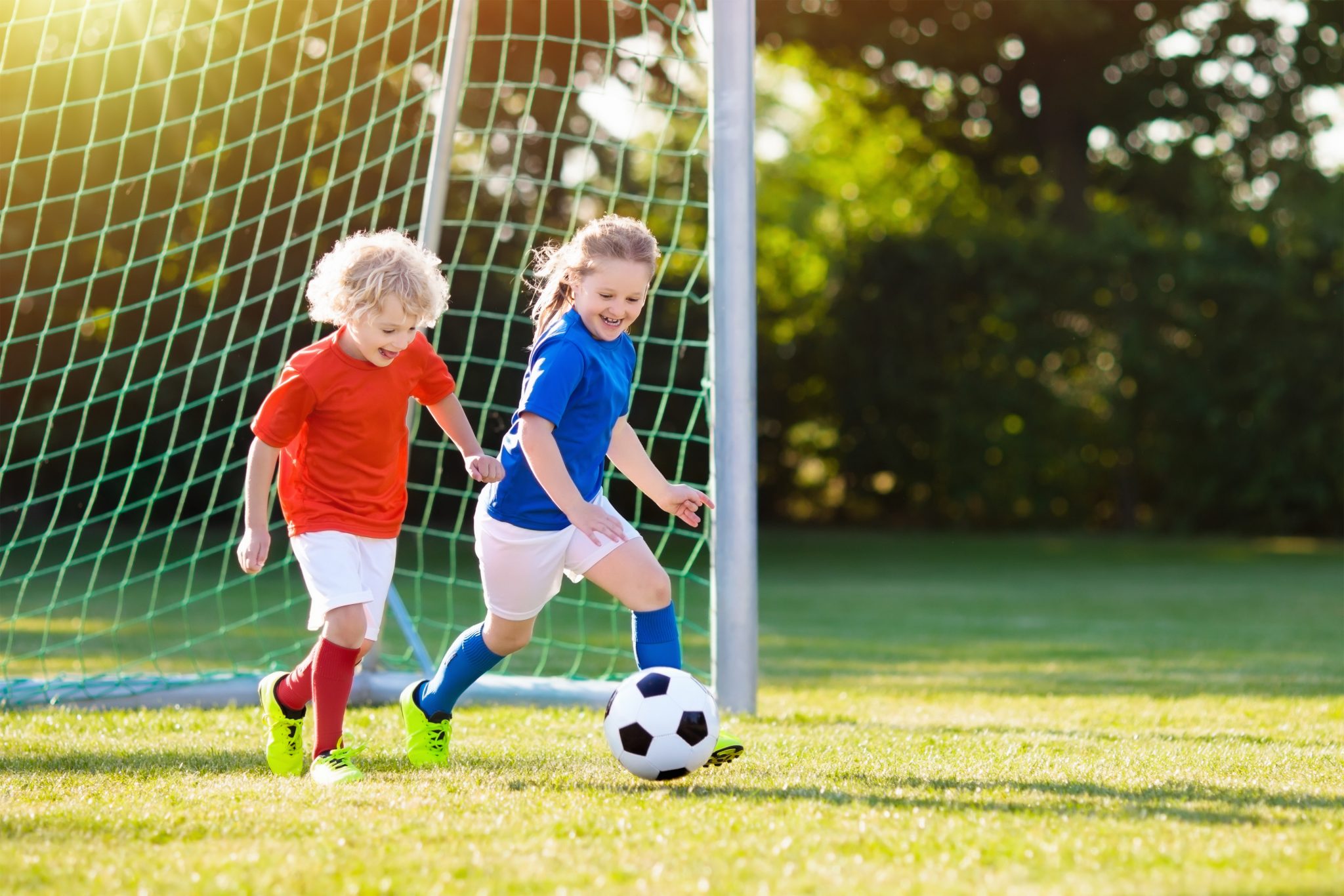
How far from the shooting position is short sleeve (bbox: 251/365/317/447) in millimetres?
3379

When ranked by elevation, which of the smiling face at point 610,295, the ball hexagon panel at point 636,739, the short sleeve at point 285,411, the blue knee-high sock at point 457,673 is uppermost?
the smiling face at point 610,295

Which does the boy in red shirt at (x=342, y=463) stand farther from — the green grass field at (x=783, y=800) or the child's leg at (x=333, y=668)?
the green grass field at (x=783, y=800)

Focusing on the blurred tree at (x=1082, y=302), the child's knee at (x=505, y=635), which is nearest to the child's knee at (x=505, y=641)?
the child's knee at (x=505, y=635)

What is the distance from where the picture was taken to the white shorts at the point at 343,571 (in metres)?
3.43

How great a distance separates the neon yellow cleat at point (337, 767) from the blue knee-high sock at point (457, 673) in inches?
8.8

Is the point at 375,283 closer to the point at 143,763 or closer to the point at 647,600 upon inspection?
the point at 647,600

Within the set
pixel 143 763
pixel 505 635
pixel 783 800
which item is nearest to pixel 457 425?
pixel 505 635

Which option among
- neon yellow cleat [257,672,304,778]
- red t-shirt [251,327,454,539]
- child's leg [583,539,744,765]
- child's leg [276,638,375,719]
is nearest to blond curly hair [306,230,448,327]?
red t-shirt [251,327,454,539]

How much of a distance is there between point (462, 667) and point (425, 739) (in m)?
0.20

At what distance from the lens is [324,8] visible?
29.9 ft

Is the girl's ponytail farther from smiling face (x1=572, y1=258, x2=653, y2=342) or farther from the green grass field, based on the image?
the green grass field

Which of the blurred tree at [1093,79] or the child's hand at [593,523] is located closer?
the child's hand at [593,523]

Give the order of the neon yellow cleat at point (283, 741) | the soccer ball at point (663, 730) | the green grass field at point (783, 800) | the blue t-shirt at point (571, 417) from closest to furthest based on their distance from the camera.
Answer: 1. the green grass field at point (783, 800)
2. the soccer ball at point (663, 730)
3. the blue t-shirt at point (571, 417)
4. the neon yellow cleat at point (283, 741)

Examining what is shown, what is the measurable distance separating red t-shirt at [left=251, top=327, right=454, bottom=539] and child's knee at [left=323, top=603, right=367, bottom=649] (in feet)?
0.62
